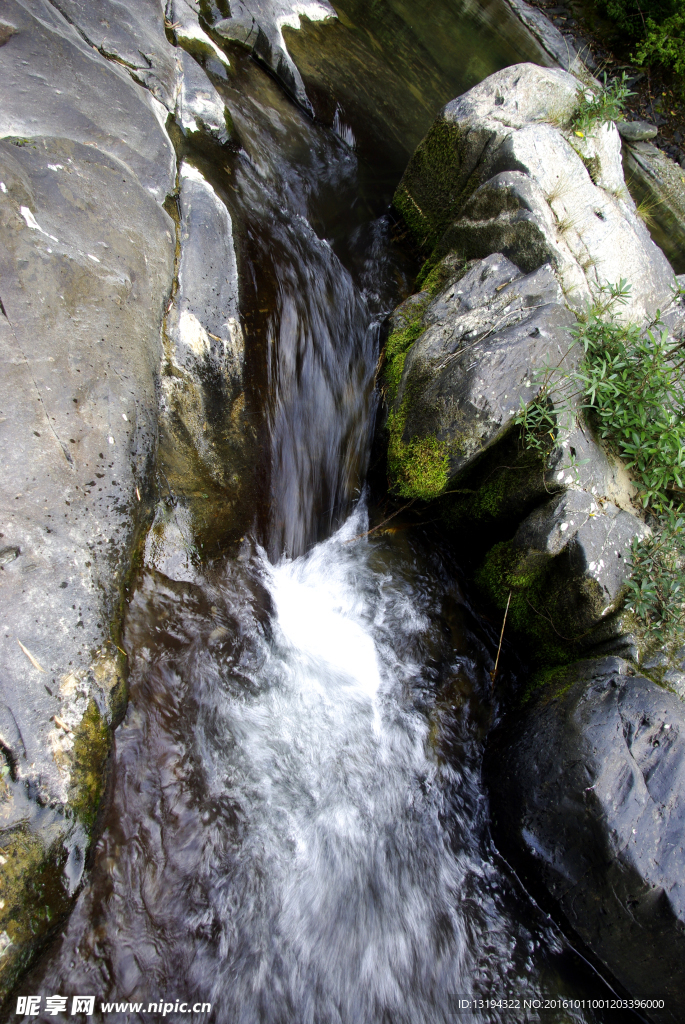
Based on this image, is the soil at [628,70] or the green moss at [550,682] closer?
the green moss at [550,682]

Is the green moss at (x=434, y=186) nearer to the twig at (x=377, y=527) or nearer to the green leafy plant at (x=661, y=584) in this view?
the twig at (x=377, y=527)

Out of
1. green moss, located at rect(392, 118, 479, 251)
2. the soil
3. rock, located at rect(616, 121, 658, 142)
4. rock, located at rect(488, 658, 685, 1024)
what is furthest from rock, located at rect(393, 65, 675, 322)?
the soil

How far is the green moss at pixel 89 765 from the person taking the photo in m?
2.29

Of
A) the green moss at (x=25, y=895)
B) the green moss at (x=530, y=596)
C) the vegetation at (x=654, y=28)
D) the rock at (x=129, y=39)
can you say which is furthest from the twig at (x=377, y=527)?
the vegetation at (x=654, y=28)

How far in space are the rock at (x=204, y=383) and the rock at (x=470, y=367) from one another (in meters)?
1.22

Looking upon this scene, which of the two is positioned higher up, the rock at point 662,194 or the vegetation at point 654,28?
the vegetation at point 654,28

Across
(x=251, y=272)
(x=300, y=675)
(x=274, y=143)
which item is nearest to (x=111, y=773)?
(x=300, y=675)

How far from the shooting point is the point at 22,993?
6.64 feet

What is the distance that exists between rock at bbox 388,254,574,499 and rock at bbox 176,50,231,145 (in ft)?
8.28

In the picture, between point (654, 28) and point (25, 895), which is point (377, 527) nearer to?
point (25, 895)

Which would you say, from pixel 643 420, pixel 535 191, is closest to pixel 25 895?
pixel 643 420

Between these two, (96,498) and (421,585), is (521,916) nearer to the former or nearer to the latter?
(421,585)

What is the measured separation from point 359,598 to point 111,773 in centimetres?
201

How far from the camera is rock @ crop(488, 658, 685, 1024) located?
8.77ft
